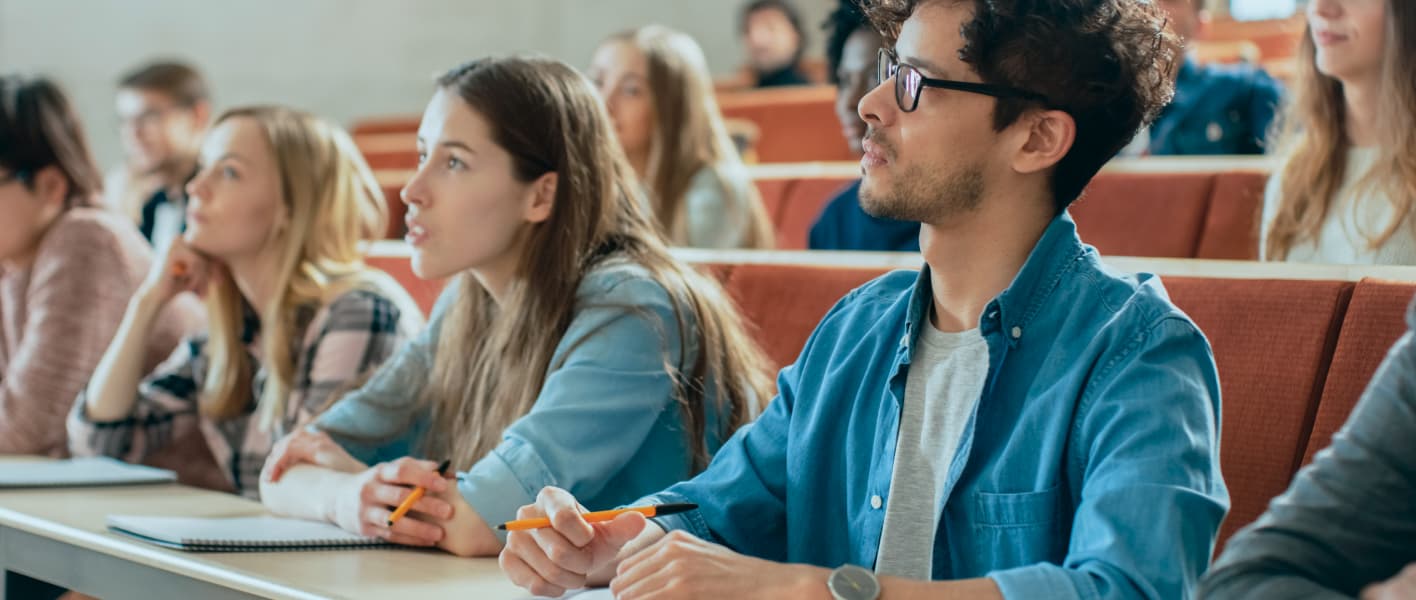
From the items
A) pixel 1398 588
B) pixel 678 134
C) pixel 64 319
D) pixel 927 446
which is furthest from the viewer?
pixel 678 134

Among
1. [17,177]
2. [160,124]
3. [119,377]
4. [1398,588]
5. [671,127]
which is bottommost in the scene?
[160,124]

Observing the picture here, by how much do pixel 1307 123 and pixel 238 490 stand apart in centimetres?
169

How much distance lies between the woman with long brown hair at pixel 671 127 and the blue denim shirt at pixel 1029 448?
1.85m

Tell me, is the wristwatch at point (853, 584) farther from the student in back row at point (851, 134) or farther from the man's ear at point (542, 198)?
the student in back row at point (851, 134)

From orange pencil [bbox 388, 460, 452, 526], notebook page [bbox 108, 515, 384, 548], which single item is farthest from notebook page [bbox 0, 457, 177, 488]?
orange pencil [bbox 388, 460, 452, 526]

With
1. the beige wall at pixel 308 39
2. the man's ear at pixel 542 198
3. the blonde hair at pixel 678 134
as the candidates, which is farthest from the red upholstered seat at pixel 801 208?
the beige wall at pixel 308 39

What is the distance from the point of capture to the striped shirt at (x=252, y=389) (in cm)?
221

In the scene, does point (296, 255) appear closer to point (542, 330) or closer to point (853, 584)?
point (542, 330)

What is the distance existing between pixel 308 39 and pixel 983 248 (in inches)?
229

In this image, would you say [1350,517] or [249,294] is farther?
[249,294]

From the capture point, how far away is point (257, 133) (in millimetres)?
2391

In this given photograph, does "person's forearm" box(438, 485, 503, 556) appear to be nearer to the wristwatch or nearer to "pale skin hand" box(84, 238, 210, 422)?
the wristwatch

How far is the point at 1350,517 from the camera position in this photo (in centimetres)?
98

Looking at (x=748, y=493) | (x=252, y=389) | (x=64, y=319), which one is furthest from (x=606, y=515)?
(x=64, y=319)
